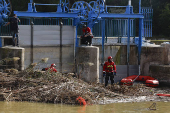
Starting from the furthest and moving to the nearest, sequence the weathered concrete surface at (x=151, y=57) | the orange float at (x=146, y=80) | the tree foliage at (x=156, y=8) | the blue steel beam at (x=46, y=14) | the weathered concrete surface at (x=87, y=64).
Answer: the tree foliage at (x=156, y=8), the weathered concrete surface at (x=151, y=57), the blue steel beam at (x=46, y=14), the orange float at (x=146, y=80), the weathered concrete surface at (x=87, y=64)

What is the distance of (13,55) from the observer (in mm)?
16969

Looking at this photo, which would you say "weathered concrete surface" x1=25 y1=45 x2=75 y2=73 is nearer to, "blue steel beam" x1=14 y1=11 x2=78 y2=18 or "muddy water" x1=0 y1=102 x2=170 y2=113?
"blue steel beam" x1=14 y1=11 x2=78 y2=18

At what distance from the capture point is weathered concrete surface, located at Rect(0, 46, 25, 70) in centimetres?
1683

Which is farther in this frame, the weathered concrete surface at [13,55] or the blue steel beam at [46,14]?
the blue steel beam at [46,14]

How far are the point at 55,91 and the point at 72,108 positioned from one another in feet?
4.16

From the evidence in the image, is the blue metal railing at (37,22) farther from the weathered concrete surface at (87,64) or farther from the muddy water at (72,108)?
the muddy water at (72,108)

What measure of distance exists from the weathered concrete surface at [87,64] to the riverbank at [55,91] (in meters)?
2.38

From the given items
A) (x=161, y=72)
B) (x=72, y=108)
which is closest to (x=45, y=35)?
(x=161, y=72)

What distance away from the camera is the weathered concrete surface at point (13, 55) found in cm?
1683

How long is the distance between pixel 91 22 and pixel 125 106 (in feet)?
27.2

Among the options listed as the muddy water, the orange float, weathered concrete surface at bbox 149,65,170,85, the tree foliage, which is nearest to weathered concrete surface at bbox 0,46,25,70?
the muddy water

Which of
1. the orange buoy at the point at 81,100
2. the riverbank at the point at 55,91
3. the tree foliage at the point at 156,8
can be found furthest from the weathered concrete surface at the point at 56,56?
the tree foliage at the point at 156,8

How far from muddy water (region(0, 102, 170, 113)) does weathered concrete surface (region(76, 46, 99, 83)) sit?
16.4ft

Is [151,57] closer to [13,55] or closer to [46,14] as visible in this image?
[46,14]
